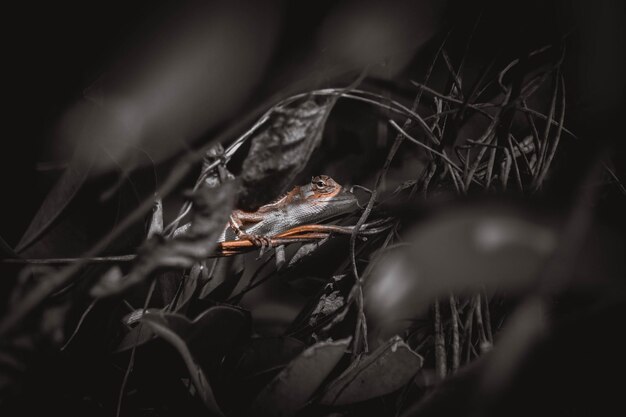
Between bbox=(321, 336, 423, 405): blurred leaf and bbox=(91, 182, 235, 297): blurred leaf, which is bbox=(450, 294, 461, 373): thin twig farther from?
bbox=(91, 182, 235, 297): blurred leaf

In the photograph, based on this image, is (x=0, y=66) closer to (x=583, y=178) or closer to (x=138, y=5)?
(x=138, y=5)

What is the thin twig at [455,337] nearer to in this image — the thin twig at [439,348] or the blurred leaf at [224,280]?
the thin twig at [439,348]

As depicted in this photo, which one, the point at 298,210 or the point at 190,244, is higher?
the point at 190,244

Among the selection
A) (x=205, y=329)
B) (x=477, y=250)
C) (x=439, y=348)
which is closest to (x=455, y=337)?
(x=439, y=348)

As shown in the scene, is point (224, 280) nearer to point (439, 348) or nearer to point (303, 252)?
point (303, 252)

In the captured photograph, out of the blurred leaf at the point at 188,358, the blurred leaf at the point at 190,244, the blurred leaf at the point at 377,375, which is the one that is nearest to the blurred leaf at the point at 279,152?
the blurred leaf at the point at 190,244
